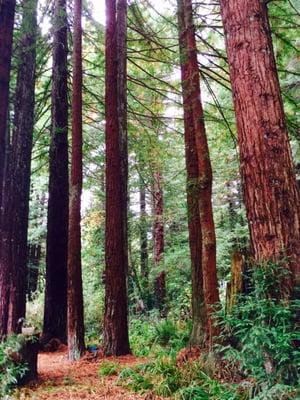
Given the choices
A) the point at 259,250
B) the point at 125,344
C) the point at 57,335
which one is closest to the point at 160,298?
the point at 57,335

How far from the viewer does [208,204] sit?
5637mm

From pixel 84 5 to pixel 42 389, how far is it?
872 centimetres

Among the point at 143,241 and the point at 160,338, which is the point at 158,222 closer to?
the point at 143,241

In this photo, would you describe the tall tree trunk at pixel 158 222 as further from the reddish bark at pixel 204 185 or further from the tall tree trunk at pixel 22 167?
the reddish bark at pixel 204 185

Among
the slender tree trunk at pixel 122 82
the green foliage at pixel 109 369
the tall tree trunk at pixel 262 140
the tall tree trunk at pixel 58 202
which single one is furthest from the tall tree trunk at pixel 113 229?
the tall tree trunk at pixel 262 140

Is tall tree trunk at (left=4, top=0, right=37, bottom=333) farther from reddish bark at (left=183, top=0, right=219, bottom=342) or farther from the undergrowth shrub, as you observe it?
the undergrowth shrub

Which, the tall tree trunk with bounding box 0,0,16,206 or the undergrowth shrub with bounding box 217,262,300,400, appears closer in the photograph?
the undergrowth shrub with bounding box 217,262,300,400

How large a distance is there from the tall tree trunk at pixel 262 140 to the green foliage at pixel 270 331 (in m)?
0.12

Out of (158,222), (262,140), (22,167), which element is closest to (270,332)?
(262,140)

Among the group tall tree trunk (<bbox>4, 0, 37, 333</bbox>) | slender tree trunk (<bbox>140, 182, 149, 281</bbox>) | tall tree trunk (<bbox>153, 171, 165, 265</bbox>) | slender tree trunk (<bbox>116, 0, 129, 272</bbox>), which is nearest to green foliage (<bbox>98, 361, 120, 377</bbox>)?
tall tree trunk (<bbox>4, 0, 37, 333</bbox>)

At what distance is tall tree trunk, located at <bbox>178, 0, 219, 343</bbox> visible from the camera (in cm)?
528

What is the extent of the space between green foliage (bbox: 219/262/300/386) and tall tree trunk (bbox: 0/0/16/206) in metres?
4.48

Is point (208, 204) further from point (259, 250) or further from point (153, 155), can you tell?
point (153, 155)

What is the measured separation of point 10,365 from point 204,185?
364 centimetres
